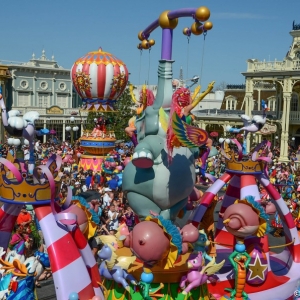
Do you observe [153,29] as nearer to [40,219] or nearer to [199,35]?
[199,35]

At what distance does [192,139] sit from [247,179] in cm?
184

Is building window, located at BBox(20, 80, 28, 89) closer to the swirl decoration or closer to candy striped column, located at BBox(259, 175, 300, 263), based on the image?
the swirl decoration

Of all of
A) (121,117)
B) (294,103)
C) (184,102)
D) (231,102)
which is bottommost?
(121,117)

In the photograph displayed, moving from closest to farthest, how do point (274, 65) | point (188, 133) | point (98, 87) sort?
point (188, 133), point (98, 87), point (274, 65)

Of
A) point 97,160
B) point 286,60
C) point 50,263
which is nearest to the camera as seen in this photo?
point 50,263

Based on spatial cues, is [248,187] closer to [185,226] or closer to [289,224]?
[289,224]

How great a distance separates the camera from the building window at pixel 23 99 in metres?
38.2

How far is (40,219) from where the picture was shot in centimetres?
447

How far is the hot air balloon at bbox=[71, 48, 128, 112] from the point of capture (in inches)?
709

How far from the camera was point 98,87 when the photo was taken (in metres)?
18.1

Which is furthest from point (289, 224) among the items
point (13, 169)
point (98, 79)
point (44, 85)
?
point (44, 85)

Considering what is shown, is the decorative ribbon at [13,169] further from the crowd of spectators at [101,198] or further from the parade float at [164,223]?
the crowd of spectators at [101,198]

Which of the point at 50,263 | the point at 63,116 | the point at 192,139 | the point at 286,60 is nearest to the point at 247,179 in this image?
the point at 192,139

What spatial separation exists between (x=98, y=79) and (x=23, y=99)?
2214 centimetres
